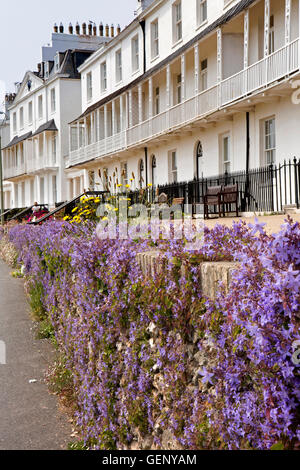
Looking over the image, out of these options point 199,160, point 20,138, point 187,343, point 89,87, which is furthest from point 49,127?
point 187,343

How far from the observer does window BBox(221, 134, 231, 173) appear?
2169 centimetres

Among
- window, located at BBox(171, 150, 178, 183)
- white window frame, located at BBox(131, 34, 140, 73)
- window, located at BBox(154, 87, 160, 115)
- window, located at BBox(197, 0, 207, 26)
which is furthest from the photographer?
white window frame, located at BBox(131, 34, 140, 73)

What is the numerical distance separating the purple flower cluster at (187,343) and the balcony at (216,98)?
11933mm

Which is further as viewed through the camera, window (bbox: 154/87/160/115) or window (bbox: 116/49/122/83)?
window (bbox: 116/49/122/83)

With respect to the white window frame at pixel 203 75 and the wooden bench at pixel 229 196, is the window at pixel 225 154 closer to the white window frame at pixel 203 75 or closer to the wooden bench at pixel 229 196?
the white window frame at pixel 203 75

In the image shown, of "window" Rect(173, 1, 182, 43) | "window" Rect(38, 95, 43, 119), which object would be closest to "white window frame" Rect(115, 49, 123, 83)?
"window" Rect(173, 1, 182, 43)

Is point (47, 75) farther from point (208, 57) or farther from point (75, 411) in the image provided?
point (75, 411)

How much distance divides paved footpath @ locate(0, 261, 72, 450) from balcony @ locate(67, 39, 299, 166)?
1050cm

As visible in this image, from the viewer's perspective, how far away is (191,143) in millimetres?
24297

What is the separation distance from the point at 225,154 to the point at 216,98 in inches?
97.9

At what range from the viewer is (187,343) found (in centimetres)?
343

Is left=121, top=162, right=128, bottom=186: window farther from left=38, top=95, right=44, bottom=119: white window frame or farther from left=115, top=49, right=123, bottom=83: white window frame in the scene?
left=38, top=95, right=44, bottom=119: white window frame

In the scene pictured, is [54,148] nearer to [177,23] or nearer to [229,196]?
[177,23]

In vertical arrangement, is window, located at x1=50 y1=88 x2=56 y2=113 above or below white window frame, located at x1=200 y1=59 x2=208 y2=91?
above
